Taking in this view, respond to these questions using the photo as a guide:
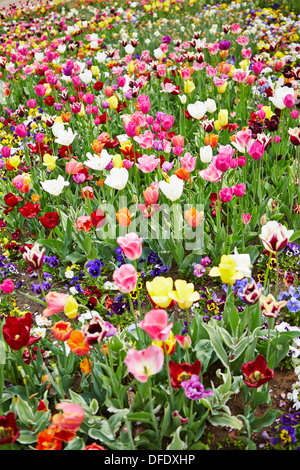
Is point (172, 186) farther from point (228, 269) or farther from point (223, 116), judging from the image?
point (223, 116)

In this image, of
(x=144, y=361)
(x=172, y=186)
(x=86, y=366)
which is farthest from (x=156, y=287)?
(x=172, y=186)

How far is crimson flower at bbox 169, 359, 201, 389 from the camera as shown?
1.56 m

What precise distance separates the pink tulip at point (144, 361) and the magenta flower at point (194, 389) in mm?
156

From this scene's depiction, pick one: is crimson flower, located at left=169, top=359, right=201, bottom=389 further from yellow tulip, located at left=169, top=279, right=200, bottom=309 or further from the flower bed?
yellow tulip, located at left=169, top=279, right=200, bottom=309

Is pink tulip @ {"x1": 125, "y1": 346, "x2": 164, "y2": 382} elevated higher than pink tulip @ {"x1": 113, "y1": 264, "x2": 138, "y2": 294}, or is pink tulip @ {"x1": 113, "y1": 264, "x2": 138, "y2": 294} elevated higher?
pink tulip @ {"x1": 113, "y1": 264, "x2": 138, "y2": 294}

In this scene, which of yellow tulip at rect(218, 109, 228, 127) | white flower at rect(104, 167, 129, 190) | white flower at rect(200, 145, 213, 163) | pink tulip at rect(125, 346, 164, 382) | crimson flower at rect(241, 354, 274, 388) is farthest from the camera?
yellow tulip at rect(218, 109, 228, 127)

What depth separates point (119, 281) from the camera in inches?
61.3

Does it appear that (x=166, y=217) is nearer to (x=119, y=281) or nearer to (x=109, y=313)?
(x=109, y=313)

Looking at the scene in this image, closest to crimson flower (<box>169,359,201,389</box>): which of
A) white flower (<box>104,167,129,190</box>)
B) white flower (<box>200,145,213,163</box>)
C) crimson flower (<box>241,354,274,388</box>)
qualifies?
crimson flower (<box>241,354,274,388</box>)

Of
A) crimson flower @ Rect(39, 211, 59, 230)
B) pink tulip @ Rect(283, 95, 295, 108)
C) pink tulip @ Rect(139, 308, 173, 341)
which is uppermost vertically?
pink tulip @ Rect(283, 95, 295, 108)

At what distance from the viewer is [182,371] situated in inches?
62.6

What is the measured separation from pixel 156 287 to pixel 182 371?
0.33 m

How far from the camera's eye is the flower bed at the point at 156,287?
1640 millimetres

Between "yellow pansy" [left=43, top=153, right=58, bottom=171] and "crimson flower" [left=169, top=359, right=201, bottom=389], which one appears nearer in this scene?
"crimson flower" [left=169, top=359, right=201, bottom=389]
